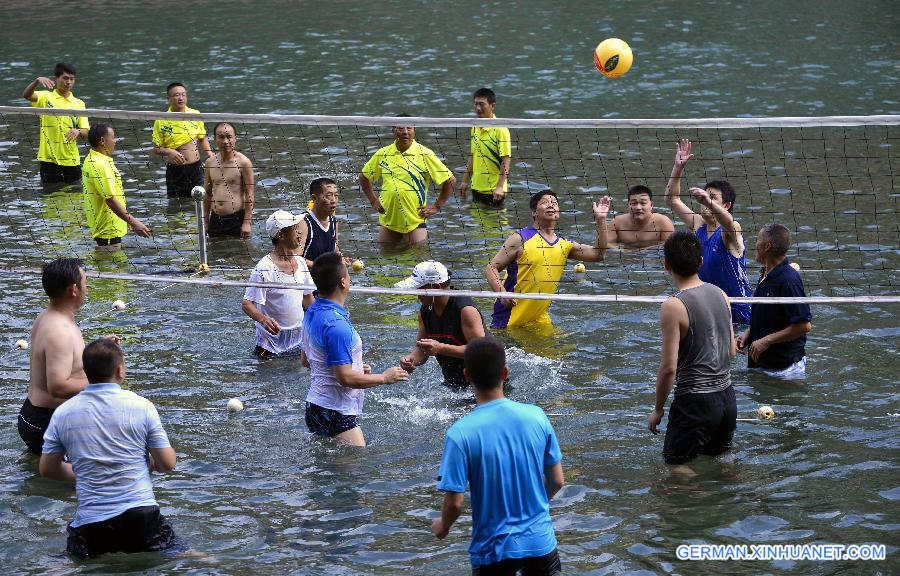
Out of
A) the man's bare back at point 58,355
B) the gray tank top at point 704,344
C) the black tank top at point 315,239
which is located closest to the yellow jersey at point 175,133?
the black tank top at point 315,239

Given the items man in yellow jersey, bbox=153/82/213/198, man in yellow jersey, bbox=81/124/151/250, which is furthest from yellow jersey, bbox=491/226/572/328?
man in yellow jersey, bbox=153/82/213/198

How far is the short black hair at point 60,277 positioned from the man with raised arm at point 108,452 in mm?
1252

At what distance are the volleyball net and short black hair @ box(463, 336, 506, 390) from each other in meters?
5.11

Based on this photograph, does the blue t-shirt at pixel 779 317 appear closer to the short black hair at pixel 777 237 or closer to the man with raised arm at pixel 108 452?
the short black hair at pixel 777 237

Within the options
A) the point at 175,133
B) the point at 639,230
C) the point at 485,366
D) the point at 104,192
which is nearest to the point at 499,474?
the point at 485,366

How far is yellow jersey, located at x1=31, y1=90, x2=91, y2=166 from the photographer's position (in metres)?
18.8

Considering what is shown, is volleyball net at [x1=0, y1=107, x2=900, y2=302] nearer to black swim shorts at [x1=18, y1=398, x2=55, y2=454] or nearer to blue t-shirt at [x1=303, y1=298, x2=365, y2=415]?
blue t-shirt at [x1=303, y1=298, x2=365, y2=415]

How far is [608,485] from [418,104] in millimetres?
15758

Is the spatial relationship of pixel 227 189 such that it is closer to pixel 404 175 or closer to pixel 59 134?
pixel 404 175

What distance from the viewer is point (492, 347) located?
21.6ft

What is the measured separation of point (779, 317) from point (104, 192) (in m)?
8.69

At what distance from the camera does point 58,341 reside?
8.51 meters

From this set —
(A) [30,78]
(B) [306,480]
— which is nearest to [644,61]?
(A) [30,78]

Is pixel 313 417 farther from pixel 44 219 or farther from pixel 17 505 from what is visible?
pixel 44 219
